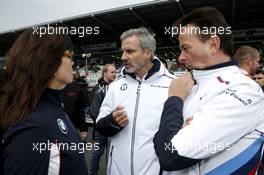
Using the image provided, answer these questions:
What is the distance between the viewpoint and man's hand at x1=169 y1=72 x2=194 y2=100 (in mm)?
1671

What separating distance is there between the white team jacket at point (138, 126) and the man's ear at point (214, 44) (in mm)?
914

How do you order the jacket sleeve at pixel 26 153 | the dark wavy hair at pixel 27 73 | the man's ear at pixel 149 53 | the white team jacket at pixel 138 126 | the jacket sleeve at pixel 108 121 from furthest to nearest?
the man's ear at pixel 149 53, the jacket sleeve at pixel 108 121, the white team jacket at pixel 138 126, the dark wavy hair at pixel 27 73, the jacket sleeve at pixel 26 153

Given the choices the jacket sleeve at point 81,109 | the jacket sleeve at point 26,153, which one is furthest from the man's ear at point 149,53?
the jacket sleeve at point 81,109

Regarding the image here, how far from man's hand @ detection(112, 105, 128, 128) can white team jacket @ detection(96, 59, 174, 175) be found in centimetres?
6

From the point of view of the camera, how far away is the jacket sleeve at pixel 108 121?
245cm

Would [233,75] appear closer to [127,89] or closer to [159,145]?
[159,145]

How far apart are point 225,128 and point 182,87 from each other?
354mm

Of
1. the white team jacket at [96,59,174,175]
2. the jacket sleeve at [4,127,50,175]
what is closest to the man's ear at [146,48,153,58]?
the white team jacket at [96,59,174,175]

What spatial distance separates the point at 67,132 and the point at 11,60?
1.39 ft
